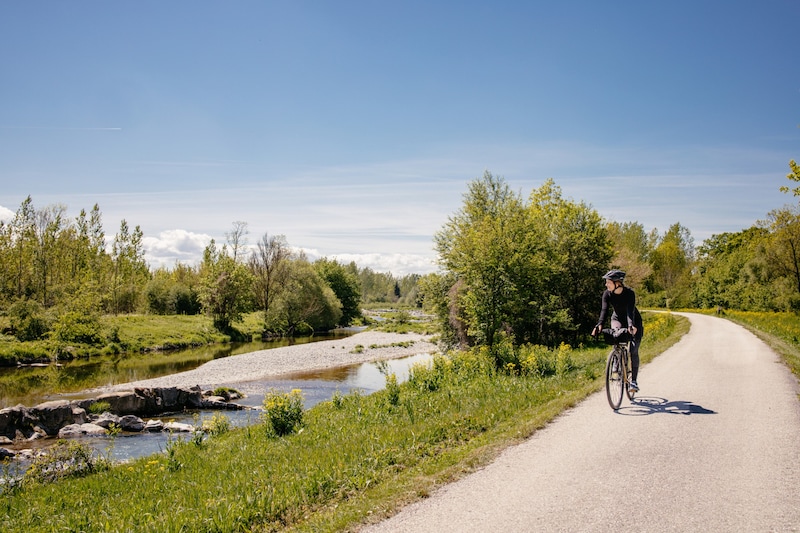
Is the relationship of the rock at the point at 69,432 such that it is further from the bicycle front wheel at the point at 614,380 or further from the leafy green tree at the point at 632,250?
the leafy green tree at the point at 632,250

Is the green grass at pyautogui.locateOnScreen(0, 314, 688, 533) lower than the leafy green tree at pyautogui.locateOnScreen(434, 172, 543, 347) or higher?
lower

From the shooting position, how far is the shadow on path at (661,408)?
327 inches

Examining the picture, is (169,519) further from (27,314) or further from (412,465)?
(27,314)

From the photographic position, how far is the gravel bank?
Answer: 29.2m

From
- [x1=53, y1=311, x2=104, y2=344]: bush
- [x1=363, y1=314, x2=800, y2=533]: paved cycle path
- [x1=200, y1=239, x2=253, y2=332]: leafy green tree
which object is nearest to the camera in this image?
[x1=363, y1=314, x2=800, y2=533]: paved cycle path

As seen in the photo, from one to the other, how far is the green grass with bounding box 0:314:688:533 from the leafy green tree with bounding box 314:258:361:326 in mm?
75001

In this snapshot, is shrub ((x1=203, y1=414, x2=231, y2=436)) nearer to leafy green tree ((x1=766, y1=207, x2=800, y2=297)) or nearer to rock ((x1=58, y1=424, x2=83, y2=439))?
rock ((x1=58, y1=424, x2=83, y2=439))

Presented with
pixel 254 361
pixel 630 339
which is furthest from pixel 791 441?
pixel 254 361

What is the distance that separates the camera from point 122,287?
62.4m

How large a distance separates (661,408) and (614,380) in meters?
0.98

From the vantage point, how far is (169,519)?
5641mm

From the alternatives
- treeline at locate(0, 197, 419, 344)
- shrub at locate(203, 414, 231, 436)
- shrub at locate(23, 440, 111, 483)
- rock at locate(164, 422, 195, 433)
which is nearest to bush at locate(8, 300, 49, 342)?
treeline at locate(0, 197, 419, 344)

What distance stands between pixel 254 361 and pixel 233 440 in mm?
27520

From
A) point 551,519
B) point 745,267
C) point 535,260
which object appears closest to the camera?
point 551,519
